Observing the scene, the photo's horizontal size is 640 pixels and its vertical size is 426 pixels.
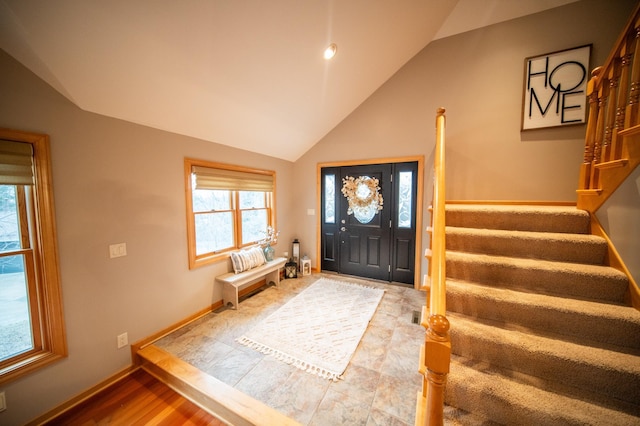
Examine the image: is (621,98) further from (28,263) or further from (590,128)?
(28,263)

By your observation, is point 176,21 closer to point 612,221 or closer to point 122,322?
point 122,322

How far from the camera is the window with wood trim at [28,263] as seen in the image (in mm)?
1438

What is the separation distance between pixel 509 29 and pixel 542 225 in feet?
8.80

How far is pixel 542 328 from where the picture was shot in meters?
1.38

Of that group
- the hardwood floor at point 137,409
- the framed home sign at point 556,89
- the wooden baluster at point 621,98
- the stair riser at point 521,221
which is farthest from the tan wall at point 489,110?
the hardwood floor at point 137,409

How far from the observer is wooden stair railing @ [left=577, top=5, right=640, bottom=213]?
1.38 meters

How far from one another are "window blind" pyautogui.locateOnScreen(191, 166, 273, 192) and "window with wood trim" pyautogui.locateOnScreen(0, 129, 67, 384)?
1.20 metres

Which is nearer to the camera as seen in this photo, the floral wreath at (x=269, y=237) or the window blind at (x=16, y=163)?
the window blind at (x=16, y=163)

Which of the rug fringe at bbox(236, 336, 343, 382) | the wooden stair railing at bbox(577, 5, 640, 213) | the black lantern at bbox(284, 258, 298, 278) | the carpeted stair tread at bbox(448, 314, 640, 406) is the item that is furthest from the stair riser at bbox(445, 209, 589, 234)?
the black lantern at bbox(284, 258, 298, 278)

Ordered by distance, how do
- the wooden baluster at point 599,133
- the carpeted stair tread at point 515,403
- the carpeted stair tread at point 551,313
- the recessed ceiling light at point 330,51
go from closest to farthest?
1. the carpeted stair tread at point 515,403
2. the carpeted stair tread at point 551,313
3. the wooden baluster at point 599,133
4. the recessed ceiling light at point 330,51

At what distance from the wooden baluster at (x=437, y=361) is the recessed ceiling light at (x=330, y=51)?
2.70 metres

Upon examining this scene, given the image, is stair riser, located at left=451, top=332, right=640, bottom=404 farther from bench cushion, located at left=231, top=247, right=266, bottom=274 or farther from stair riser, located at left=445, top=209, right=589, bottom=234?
bench cushion, located at left=231, top=247, right=266, bottom=274

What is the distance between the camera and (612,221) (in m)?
1.56

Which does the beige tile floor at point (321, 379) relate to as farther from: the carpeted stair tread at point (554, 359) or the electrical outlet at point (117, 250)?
the electrical outlet at point (117, 250)
